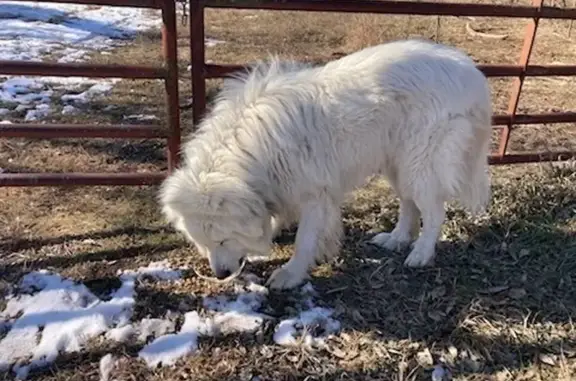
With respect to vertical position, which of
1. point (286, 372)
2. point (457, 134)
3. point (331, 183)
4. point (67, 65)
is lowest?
point (286, 372)

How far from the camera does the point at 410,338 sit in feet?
10.9

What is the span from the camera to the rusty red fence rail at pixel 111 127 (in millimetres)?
3770

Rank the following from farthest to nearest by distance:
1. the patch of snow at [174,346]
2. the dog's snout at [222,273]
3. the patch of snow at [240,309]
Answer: the dog's snout at [222,273], the patch of snow at [240,309], the patch of snow at [174,346]

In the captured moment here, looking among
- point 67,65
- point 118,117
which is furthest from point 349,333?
point 118,117

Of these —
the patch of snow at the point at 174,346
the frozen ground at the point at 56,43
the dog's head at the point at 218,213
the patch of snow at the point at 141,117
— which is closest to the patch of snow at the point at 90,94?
the frozen ground at the point at 56,43

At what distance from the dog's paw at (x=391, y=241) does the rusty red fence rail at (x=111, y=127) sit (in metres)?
1.51

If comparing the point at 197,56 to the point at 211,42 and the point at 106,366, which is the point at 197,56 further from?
the point at 211,42

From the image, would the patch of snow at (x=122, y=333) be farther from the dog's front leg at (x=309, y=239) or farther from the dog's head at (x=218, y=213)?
the dog's front leg at (x=309, y=239)

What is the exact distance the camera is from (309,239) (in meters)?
3.71

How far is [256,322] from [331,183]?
0.92 meters

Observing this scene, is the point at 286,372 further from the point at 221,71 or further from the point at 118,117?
the point at 118,117

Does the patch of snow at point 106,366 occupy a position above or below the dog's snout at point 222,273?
below

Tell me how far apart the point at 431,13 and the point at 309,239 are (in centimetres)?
185

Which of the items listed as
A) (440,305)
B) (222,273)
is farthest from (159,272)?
(440,305)
